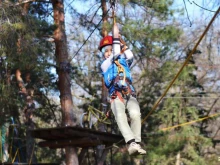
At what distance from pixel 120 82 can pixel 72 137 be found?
5.64 meters

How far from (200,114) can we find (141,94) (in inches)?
107

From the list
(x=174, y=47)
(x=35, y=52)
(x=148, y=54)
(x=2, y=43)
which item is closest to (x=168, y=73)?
(x=174, y=47)

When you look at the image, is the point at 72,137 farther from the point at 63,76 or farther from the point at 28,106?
the point at 28,106

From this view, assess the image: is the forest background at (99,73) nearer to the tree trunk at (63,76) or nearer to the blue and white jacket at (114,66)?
the tree trunk at (63,76)

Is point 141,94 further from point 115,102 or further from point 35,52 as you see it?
point 115,102

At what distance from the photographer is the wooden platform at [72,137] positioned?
1041cm

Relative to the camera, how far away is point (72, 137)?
11.1 m

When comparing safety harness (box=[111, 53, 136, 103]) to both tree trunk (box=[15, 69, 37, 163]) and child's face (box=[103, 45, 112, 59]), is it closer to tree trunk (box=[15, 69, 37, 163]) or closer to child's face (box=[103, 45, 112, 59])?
child's face (box=[103, 45, 112, 59])

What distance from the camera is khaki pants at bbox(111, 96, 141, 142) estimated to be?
17.9 feet

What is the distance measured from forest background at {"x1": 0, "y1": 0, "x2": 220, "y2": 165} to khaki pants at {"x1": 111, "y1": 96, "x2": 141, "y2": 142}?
180 inches

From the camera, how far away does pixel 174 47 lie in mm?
16125

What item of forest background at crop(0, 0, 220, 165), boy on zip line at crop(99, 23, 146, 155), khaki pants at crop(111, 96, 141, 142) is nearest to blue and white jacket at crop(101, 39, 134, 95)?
boy on zip line at crop(99, 23, 146, 155)

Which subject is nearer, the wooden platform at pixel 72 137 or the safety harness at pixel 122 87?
the safety harness at pixel 122 87

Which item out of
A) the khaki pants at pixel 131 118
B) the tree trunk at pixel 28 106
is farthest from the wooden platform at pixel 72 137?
the khaki pants at pixel 131 118
